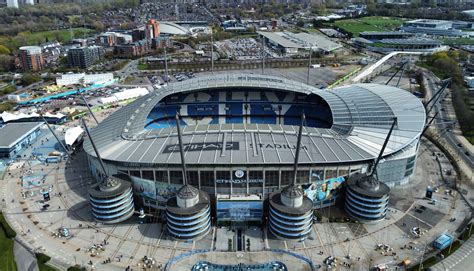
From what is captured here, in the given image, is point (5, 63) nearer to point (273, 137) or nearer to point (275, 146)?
point (273, 137)

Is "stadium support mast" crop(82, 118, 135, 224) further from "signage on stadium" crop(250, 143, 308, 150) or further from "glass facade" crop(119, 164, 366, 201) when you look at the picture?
"signage on stadium" crop(250, 143, 308, 150)

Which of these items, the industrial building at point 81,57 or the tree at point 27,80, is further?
the industrial building at point 81,57

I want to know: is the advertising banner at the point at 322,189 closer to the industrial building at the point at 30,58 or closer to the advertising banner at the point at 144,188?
the advertising banner at the point at 144,188

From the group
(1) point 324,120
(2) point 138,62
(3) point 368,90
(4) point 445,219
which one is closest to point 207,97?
(1) point 324,120

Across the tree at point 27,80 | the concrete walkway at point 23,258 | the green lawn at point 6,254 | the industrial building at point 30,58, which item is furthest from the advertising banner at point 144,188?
the industrial building at point 30,58

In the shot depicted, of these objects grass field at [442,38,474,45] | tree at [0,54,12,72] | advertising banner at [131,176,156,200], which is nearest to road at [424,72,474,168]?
advertising banner at [131,176,156,200]

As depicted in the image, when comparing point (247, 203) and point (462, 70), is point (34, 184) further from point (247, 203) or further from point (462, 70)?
point (462, 70)
